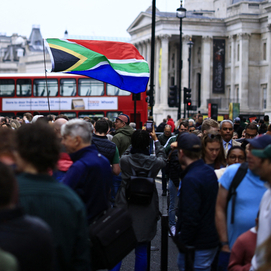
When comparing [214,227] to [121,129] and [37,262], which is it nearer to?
[37,262]

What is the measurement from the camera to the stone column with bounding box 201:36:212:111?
56.1 m

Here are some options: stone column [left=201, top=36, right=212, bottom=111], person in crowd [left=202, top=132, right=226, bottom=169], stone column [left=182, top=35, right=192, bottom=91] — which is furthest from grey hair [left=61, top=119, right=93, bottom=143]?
stone column [left=182, top=35, right=192, bottom=91]

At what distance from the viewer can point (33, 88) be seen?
973 inches

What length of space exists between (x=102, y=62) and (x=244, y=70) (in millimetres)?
44923

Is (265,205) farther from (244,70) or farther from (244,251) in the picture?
(244,70)

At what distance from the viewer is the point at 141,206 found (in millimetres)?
5012

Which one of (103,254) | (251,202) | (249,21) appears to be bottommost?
(103,254)

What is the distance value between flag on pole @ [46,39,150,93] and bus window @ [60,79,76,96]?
14876 mm

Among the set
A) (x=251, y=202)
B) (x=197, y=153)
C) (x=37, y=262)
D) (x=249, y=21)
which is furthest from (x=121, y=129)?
(x=249, y=21)

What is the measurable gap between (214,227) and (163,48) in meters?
53.2

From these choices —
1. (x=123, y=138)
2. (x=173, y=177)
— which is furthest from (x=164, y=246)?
(x=123, y=138)

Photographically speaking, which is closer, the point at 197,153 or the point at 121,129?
the point at 197,153

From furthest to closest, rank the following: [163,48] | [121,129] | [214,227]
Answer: [163,48] → [121,129] → [214,227]

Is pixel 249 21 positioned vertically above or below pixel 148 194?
above
